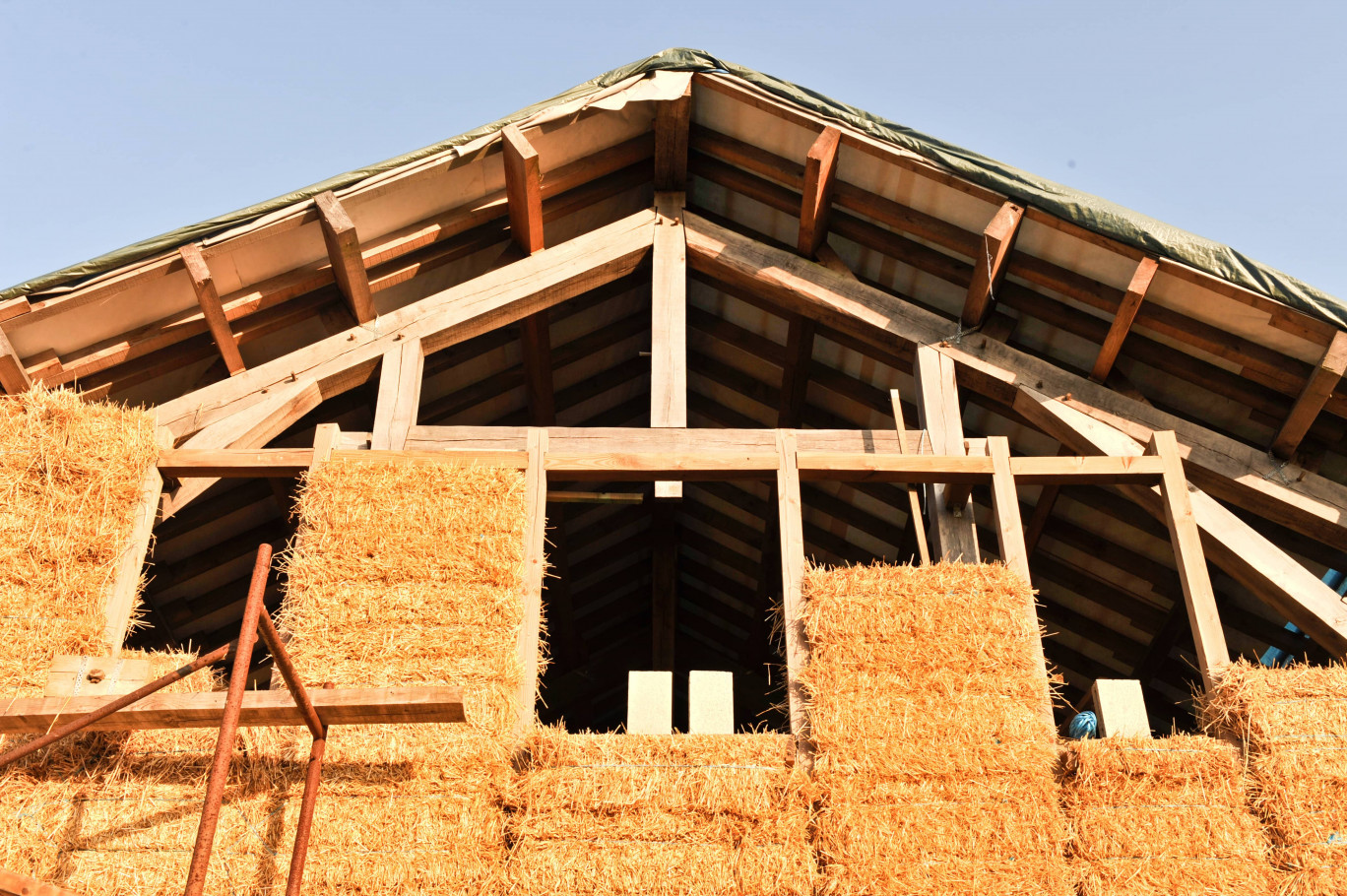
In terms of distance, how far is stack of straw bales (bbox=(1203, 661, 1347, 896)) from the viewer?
17.6 feet

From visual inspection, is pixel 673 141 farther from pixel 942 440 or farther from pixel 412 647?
pixel 412 647

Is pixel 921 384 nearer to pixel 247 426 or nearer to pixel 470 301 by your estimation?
pixel 470 301

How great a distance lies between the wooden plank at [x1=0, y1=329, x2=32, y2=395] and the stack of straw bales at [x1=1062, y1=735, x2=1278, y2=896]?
6505 mm

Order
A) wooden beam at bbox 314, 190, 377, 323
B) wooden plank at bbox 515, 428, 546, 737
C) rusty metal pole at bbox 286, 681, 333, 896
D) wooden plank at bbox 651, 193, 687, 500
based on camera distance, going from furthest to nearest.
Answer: wooden plank at bbox 651, 193, 687, 500 < wooden beam at bbox 314, 190, 377, 323 < wooden plank at bbox 515, 428, 546, 737 < rusty metal pole at bbox 286, 681, 333, 896

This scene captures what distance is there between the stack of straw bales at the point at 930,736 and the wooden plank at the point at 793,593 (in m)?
0.09

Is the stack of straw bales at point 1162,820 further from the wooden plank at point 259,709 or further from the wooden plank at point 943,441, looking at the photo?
the wooden plank at point 259,709

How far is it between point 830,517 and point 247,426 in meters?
5.83

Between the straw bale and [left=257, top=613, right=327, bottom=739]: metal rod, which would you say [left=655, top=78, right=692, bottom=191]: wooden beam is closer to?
the straw bale

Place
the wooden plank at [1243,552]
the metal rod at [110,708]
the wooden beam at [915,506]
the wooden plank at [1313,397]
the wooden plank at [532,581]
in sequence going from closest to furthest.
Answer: the metal rod at [110,708] → the wooden plank at [532,581] → the wooden plank at [1243,552] → the wooden beam at [915,506] → the wooden plank at [1313,397]

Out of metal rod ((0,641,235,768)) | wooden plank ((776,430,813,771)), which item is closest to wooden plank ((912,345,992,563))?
wooden plank ((776,430,813,771))

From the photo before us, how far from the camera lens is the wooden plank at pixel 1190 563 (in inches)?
243

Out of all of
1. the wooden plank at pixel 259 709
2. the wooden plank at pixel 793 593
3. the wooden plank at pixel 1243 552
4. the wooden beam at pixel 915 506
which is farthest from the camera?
the wooden beam at pixel 915 506

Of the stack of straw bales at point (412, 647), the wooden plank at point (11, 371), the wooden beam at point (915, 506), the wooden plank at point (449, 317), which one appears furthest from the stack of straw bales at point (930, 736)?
the wooden plank at point (11, 371)

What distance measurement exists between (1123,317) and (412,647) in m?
4.85
